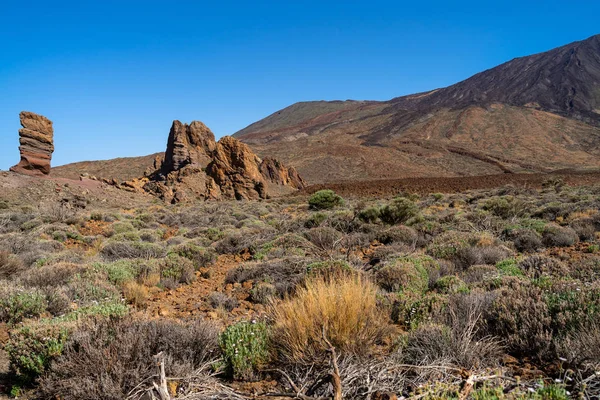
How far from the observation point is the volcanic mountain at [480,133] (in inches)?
2323

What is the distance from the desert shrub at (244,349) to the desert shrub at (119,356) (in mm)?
230

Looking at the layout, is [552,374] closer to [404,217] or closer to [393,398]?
[393,398]

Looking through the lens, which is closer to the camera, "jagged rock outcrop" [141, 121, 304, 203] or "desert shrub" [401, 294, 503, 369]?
"desert shrub" [401, 294, 503, 369]

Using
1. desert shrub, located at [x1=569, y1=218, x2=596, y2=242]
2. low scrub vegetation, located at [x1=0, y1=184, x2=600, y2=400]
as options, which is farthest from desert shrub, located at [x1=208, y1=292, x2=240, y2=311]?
desert shrub, located at [x1=569, y1=218, x2=596, y2=242]

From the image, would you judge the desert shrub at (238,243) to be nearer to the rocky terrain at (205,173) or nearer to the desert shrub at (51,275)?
the desert shrub at (51,275)

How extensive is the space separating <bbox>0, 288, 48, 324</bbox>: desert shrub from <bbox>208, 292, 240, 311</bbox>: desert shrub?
2.11 metres

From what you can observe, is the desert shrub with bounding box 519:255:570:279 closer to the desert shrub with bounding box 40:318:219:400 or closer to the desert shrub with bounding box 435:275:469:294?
the desert shrub with bounding box 435:275:469:294

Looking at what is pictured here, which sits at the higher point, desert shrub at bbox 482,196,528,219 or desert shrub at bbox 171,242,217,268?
desert shrub at bbox 171,242,217,268

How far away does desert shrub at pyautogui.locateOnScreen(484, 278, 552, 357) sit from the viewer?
9.89 feet

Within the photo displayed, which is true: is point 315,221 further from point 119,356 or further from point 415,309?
point 119,356

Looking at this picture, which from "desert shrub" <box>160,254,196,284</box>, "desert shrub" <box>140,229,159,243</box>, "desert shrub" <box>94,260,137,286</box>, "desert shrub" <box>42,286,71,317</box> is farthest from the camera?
"desert shrub" <box>140,229,159,243</box>

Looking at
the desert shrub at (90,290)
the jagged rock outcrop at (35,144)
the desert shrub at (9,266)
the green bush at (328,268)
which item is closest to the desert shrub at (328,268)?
the green bush at (328,268)

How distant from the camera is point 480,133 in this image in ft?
257

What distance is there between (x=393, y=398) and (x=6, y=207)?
2310cm
